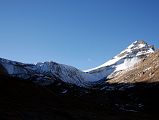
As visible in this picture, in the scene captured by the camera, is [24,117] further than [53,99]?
No

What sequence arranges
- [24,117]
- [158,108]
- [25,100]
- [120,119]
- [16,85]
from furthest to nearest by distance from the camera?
[158,108] → [16,85] → [25,100] → [120,119] → [24,117]

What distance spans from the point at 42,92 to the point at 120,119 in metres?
40.9

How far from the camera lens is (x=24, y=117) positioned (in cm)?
7831

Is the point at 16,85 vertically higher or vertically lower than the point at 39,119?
higher

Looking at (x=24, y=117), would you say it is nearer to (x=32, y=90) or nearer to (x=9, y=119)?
(x=9, y=119)

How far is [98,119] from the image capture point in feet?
321

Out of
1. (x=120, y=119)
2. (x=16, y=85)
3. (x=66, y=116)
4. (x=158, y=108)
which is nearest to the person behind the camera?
(x=66, y=116)

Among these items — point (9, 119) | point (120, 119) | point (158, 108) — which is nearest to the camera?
point (9, 119)

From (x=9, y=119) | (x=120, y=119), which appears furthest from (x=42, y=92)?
(x=9, y=119)

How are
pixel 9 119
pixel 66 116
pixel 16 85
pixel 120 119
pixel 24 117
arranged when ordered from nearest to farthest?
pixel 9 119
pixel 24 117
pixel 66 116
pixel 120 119
pixel 16 85

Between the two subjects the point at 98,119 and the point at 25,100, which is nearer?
the point at 98,119

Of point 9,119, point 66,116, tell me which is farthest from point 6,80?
point 9,119

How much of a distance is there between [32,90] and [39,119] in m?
56.8

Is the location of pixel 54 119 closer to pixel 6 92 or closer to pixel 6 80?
pixel 6 92
